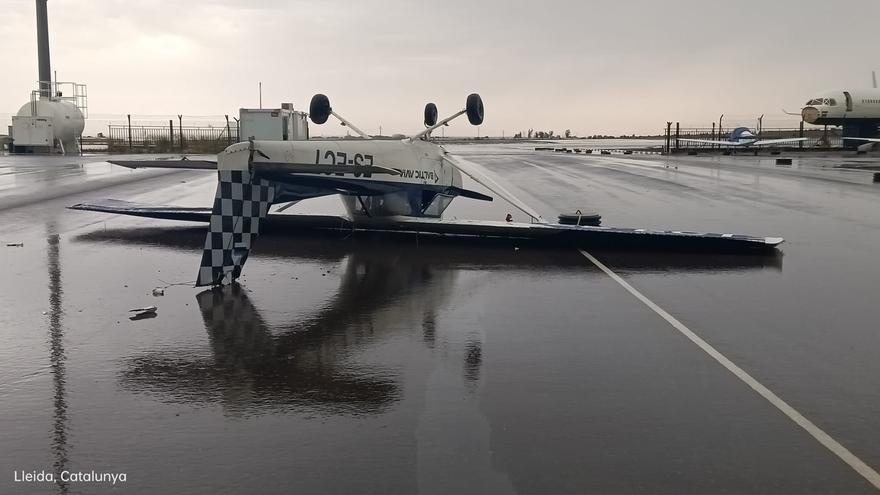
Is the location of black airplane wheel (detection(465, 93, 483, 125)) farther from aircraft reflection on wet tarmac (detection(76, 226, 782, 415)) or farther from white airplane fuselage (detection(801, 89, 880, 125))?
white airplane fuselage (detection(801, 89, 880, 125))

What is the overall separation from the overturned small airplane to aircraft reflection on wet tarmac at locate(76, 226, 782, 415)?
1.46ft

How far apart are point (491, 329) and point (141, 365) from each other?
10.8 feet

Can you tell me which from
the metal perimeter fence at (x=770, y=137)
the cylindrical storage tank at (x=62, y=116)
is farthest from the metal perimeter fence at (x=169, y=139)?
the metal perimeter fence at (x=770, y=137)

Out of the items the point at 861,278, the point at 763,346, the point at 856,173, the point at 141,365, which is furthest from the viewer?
the point at 856,173

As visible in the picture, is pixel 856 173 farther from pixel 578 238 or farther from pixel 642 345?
pixel 642 345

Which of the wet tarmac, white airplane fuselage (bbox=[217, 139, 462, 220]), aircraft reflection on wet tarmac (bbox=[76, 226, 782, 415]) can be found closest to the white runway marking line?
the wet tarmac

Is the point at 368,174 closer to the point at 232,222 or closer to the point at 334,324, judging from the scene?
the point at 232,222

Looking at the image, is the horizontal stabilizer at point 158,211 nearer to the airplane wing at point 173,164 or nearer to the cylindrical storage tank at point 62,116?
the airplane wing at point 173,164

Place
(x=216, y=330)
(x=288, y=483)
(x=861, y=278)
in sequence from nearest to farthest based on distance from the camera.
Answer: (x=288, y=483), (x=216, y=330), (x=861, y=278)

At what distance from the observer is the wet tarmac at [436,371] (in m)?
4.25

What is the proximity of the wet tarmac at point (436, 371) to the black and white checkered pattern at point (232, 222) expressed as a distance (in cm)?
31

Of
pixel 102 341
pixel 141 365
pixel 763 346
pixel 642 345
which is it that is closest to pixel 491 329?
pixel 642 345

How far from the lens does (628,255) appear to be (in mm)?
11867

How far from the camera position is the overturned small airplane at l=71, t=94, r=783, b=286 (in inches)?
352
